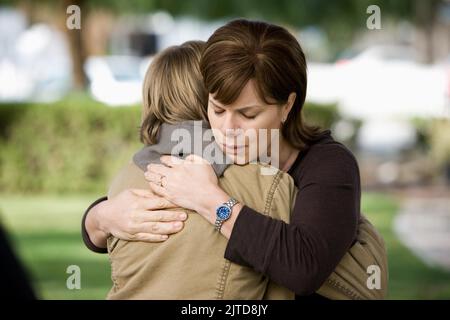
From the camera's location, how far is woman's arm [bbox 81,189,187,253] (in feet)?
8.12

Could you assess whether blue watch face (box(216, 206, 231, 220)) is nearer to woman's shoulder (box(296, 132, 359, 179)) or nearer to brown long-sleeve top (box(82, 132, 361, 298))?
brown long-sleeve top (box(82, 132, 361, 298))

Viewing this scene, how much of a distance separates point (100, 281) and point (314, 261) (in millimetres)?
4777

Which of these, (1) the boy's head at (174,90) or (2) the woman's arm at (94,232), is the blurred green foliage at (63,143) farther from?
(1) the boy's head at (174,90)

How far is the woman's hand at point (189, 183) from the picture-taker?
8.02 ft

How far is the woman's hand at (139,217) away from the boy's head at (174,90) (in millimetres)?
205

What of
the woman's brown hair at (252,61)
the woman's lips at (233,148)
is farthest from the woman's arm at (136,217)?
the woman's brown hair at (252,61)

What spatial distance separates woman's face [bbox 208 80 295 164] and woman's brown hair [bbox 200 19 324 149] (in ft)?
0.08

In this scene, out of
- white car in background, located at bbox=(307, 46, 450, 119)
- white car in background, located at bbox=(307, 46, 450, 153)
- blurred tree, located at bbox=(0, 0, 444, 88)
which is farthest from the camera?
white car in background, located at bbox=(307, 46, 450, 119)

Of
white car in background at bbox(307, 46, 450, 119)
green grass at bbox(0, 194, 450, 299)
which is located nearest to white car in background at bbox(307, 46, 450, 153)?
white car in background at bbox(307, 46, 450, 119)

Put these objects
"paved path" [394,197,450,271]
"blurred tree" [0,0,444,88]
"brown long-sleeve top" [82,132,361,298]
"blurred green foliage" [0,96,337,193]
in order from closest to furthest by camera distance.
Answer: "brown long-sleeve top" [82,132,361,298]
"paved path" [394,197,450,271]
"blurred green foliage" [0,96,337,193]
"blurred tree" [0,0,444,88]

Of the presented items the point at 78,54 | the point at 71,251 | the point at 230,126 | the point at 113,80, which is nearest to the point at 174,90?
the point at 230,126

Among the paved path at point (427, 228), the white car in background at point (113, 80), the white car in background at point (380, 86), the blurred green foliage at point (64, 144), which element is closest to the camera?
the paved path at point (427, 228)

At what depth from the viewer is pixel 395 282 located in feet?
22.9

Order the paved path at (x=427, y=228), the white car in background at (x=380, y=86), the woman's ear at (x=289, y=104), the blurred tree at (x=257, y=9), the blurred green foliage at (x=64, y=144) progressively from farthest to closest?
the white car in background at (x=380, y=86) → the blurred tree at (x=257, y=9) → the blurred green foliage at (x=64, y=144) → the paved path at (x=427, y=228) → the woman's ear at (x=289, y=104)
